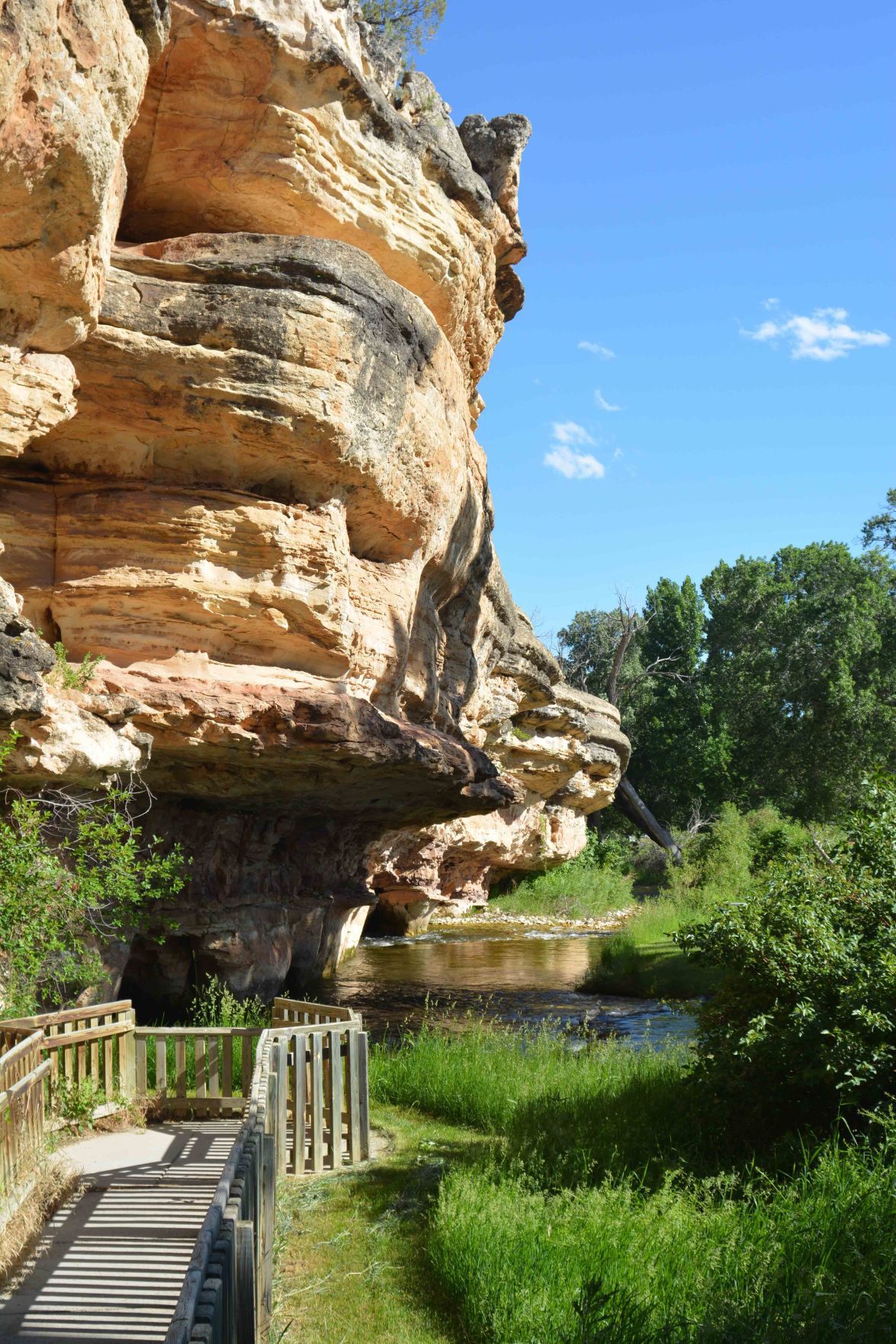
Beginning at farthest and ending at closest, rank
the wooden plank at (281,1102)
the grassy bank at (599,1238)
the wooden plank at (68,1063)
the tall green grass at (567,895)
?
the tall green grass at (567,895), the wooden plank at (68,1063), the wooden plank at (281,1102), the grassy bank at (599,1238)

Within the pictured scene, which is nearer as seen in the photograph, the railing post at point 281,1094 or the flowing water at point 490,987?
Result: the railing post at point 281,1094

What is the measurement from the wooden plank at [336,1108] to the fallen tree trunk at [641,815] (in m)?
37.2

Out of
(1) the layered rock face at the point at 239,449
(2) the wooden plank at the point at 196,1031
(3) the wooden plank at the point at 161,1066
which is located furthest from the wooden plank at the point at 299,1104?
(1) the layered rock face at the point at 239,449

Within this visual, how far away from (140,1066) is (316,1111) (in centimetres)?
181

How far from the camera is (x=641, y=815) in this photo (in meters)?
47.2

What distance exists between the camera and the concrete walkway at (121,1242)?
4.69 m

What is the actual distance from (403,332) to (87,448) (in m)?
4.60

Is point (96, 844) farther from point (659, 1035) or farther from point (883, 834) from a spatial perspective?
point (659, 1035)

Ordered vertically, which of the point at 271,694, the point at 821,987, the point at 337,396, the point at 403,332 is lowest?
the point at 821,987

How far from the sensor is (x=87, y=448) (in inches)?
472

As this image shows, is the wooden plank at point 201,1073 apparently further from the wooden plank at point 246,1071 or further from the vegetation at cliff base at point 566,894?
the vegetation at cliff base at point 566,894

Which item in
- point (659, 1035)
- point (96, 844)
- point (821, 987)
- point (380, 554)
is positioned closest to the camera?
point (821, 987)

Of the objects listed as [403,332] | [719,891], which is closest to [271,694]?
[403,332]

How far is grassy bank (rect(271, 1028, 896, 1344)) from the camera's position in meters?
4.43
